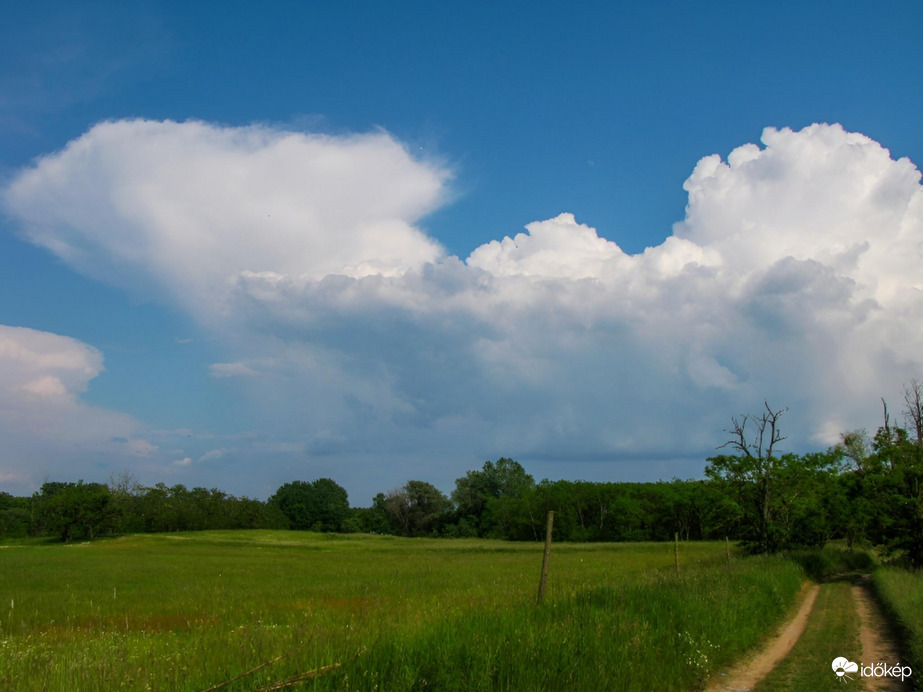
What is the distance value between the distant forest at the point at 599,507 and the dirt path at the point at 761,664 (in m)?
19.1

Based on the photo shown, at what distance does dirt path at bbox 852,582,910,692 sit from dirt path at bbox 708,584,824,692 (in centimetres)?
135

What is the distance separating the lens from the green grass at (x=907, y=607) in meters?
10.9

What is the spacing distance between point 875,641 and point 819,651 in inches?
98.7

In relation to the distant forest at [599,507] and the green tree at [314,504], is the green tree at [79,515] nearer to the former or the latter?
the distant forest at [599,507]

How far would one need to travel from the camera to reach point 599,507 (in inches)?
4161

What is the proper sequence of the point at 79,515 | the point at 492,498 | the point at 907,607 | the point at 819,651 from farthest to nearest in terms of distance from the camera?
the point at 492,498 < the point at 79,515 < the point at 907,607 < the point at 819,651

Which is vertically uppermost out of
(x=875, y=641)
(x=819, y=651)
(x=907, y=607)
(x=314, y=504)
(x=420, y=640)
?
(x=420, y=640)

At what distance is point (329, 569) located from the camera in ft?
131

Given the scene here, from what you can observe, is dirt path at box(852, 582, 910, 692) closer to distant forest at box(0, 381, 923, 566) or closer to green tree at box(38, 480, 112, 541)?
distant forest at box(0, 381, 923, 566)

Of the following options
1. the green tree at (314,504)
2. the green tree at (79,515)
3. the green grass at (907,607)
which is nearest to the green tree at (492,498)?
the green tree at (314,504)

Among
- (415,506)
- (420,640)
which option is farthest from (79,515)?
(420,640)

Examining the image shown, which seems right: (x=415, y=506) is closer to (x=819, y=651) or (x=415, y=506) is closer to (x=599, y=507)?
(x=599, y=507)

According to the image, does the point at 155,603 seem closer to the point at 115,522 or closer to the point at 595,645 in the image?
the point at 595,645

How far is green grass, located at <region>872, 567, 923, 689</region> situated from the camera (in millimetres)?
10883
